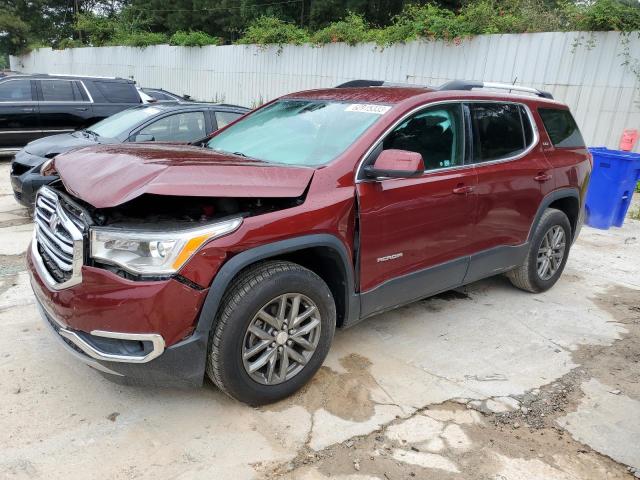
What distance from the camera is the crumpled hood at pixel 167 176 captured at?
98.7 inches

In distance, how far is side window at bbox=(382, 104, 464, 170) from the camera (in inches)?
135

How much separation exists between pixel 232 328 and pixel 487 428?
1.53 meters

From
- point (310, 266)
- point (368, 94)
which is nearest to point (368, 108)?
point (368, 94)

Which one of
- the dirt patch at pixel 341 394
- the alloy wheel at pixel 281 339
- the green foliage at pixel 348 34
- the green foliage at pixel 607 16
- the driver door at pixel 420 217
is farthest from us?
the green foliage at pixel 348 34

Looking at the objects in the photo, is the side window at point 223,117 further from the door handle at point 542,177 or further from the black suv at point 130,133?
the door handle at point 542,177

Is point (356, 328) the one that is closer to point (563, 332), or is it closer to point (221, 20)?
point (563, 332)

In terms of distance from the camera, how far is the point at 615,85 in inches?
345

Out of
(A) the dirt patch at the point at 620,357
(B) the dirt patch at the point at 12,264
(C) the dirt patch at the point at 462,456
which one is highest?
(C) the dirt patch at the point at 462,456

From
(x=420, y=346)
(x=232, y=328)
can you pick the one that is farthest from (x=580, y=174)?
(x=232, y=328)

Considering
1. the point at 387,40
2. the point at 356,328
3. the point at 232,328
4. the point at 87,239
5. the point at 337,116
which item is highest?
the point at 387,40

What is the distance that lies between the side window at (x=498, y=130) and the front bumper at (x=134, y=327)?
2468 millimetres

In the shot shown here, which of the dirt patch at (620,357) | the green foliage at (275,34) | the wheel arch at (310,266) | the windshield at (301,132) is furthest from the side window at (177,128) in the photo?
the green foliage at (275,34)

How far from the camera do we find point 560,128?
4789 millimetres

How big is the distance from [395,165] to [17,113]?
9.14 m
